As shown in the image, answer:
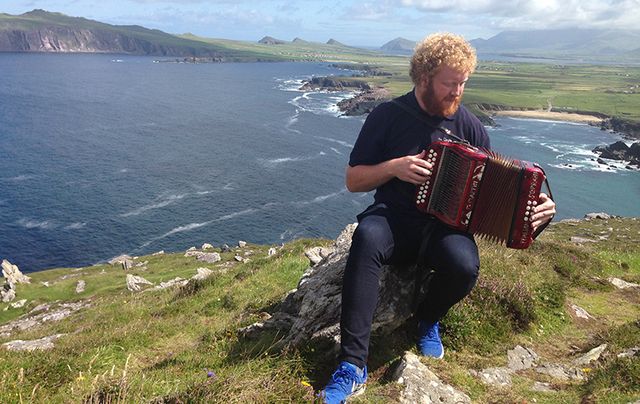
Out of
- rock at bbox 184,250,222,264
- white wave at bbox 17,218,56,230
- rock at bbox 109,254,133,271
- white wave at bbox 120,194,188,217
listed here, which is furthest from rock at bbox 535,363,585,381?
white wave at bbox 17,218,56,230

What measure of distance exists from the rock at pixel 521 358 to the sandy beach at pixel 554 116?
190393 millimetres

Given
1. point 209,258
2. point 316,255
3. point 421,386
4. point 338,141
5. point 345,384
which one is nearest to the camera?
point 345,384

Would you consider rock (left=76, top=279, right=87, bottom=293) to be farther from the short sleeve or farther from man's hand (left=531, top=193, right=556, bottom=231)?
man's hand (left=531, top=193, right=556, bottom=231)

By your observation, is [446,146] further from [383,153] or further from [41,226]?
[41,226]

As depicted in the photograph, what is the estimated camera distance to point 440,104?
7.41 m

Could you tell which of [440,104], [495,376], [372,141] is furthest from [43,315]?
[440,104]

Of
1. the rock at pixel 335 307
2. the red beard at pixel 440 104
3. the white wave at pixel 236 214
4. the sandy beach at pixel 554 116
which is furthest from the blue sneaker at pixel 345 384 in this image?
the sandy beach at pixel 554 116

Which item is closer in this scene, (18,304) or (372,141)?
(372,141)

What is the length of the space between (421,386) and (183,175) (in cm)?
9011

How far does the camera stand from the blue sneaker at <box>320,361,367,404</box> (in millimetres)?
5699

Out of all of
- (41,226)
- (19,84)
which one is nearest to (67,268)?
(41,226)

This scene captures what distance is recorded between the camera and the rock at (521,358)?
7.97 metres

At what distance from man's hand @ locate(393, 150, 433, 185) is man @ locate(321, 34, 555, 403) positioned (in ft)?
0.05

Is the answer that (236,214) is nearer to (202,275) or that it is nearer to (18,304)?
(18,304)
